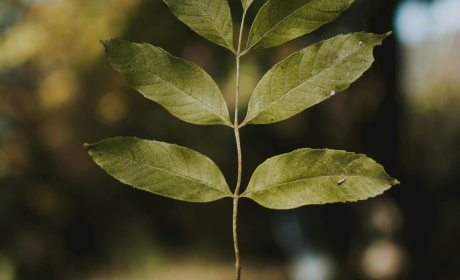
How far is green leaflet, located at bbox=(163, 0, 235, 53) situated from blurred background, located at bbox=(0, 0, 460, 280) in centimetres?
269

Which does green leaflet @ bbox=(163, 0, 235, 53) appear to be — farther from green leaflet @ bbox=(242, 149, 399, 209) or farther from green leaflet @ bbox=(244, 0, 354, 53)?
green leaflet @ bbox=(242, 149, 399, 209)

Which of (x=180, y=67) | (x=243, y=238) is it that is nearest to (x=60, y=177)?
(x=243, y=238)

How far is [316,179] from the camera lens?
0.57m

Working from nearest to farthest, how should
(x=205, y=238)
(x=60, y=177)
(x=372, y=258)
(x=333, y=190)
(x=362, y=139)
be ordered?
(x=333, y=190), (x=362, y=139), (x=372, y=258), (x=60, y=177), (x=205, y=238)

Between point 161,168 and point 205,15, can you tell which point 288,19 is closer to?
point 205,15

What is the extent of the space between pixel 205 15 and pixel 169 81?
14cm

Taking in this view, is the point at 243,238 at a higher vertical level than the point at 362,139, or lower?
lower

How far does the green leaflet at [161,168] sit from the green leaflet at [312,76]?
14 centimetres

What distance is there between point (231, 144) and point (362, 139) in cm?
190

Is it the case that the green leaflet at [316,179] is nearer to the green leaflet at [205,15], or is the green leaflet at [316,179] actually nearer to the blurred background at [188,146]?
the green leaflet at [205,15]

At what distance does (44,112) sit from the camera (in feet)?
15.7

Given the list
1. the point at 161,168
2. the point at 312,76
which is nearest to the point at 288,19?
the point at 312,76

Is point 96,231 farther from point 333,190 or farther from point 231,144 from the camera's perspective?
point 333,190

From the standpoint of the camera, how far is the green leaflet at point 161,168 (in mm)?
558
